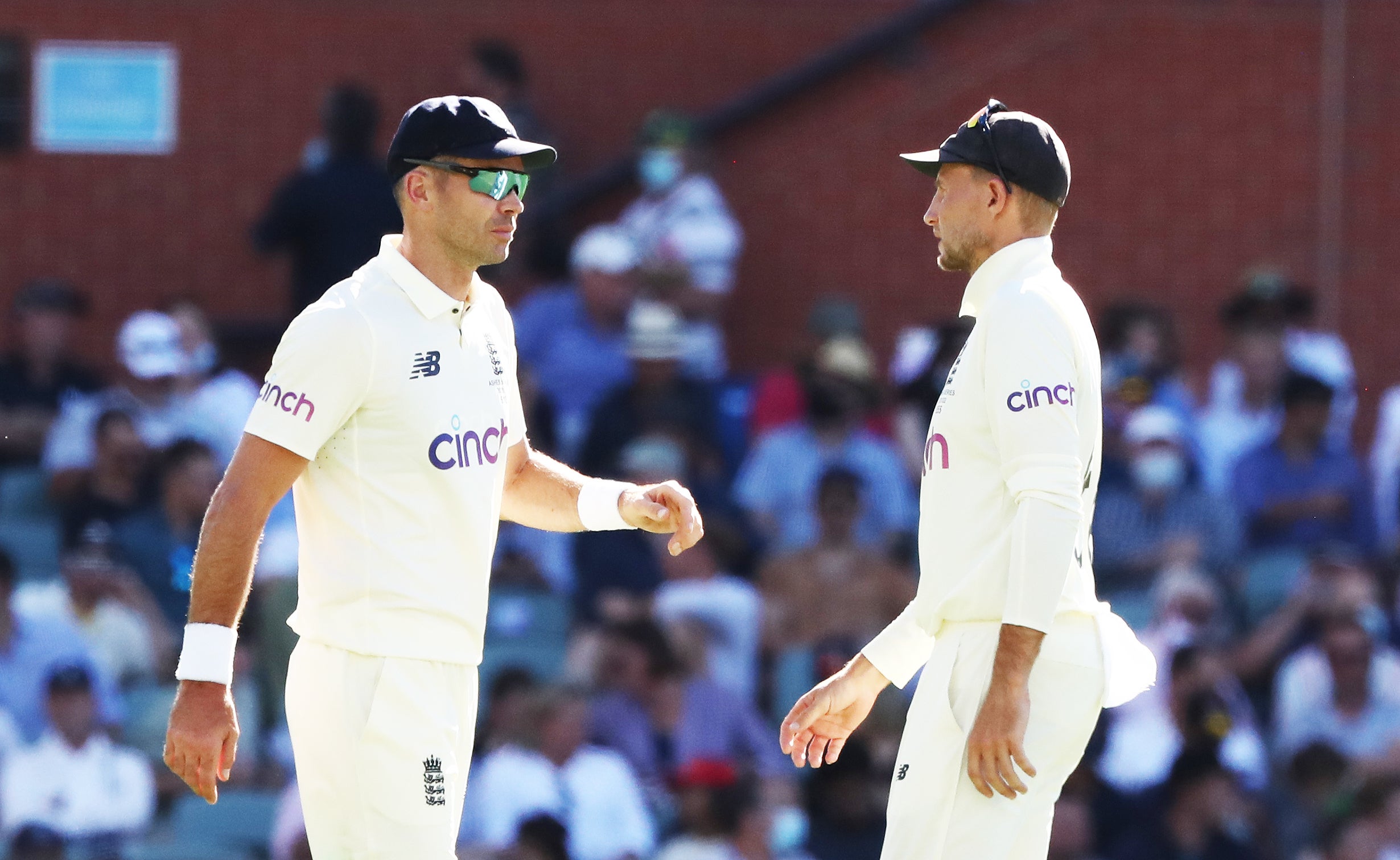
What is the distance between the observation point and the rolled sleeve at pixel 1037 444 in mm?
4402

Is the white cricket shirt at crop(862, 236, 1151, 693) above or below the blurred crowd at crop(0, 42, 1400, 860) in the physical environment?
above

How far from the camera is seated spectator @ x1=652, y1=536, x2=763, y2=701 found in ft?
31.1

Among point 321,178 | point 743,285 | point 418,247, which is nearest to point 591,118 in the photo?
point 743,285

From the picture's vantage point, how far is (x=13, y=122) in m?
12.0

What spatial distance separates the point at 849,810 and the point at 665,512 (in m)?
3.87

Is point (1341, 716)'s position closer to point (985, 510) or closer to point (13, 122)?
point (985, 510)

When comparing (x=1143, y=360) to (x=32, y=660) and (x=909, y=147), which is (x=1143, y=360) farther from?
(x=32, y=660)

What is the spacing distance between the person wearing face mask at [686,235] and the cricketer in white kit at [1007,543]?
6178 millimetres

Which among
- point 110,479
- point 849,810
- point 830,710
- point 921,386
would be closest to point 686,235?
point 921,386

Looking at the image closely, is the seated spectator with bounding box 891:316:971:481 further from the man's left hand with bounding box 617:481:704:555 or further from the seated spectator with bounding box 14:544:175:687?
the man's left hand with bounding box 617:481:704:555

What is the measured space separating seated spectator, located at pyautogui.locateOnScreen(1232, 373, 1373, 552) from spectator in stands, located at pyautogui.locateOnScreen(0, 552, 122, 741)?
5226mm

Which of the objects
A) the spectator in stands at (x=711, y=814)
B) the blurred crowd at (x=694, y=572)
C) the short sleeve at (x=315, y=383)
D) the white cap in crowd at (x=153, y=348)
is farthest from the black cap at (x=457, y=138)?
the white cap in crowd at (x=153, y=348)

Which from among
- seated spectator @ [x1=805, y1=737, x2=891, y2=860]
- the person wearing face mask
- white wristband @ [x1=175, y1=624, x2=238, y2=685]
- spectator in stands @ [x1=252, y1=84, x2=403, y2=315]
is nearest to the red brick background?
the person wearing face mask

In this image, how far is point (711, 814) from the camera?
27.8 feet
